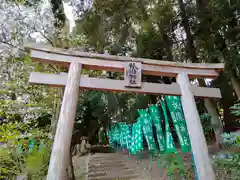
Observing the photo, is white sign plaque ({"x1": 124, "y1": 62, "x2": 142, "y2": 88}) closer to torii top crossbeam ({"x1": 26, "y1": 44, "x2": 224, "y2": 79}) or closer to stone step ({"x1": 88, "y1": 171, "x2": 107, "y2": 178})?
torii top crossbeam ({"x1": 26, "y1": 44, "x2": 224, "y2": 79})

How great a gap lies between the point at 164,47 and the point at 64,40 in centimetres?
440

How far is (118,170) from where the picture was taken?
718 cm

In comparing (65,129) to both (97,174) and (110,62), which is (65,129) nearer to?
(110,62)

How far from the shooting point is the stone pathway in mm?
6170

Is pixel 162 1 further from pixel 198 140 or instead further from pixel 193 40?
pixel 198 140

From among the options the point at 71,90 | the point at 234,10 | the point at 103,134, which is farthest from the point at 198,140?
the point at 103,134

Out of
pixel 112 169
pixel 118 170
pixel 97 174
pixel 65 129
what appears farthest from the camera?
pixel 112 169

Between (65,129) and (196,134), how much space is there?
1.88 metres

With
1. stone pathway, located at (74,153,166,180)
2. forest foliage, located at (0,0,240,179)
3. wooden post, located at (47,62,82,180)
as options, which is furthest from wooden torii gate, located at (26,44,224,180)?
stone pathway, located at (74,153,166,180)

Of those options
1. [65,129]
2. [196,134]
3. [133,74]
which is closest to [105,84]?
[133,74]

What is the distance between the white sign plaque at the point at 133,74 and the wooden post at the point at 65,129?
73 centimetres

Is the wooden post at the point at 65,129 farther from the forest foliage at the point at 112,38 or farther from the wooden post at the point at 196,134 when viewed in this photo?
the wooden post at the point at 196,134

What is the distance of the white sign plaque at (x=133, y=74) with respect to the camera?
9.41 feet

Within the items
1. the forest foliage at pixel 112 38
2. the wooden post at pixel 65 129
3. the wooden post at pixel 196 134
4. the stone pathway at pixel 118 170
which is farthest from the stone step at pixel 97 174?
the wooden post at pixel 196 134
